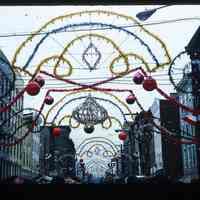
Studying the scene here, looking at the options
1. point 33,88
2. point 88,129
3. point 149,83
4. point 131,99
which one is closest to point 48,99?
point 33,88

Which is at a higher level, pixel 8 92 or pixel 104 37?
pixel 104 37

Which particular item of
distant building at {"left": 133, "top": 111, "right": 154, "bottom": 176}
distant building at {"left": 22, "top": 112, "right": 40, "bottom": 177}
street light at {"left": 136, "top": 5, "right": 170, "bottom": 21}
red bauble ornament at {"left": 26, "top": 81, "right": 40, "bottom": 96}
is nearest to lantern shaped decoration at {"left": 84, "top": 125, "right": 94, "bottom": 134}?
distant building at {"left": 133, "top": 111, "right": 154, "bottom": 176}

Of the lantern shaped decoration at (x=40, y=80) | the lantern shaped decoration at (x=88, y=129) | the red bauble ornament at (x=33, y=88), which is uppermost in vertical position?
the lantern shaped decoration at (x=40, y=80)

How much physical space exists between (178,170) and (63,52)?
45.2m

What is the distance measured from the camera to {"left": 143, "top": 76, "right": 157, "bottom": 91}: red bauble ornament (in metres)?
9.80

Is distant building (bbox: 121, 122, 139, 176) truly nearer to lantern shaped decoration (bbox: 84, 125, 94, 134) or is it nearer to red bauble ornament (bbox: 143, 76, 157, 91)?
lantern shaped decoration (bbox: 84, 125, 94, 134)

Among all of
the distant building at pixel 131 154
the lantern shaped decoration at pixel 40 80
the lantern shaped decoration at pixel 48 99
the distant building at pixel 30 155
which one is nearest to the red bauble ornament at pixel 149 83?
the lantern shaped decoration at pixel 40 80

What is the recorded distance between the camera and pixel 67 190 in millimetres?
6082

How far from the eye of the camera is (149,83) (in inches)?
386

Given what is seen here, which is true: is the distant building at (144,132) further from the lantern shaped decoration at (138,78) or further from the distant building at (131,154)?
the lantern shaped decoration at (138,78)

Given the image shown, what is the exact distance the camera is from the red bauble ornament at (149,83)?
9796 millimetres

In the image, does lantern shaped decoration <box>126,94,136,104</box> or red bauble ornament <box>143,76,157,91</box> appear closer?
red bauble ornament <box>143,76,157,91</box>

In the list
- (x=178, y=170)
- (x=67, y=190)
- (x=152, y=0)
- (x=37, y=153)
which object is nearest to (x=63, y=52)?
(x=152, y=0)

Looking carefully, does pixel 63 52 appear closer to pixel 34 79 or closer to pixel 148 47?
pixel 34 79
